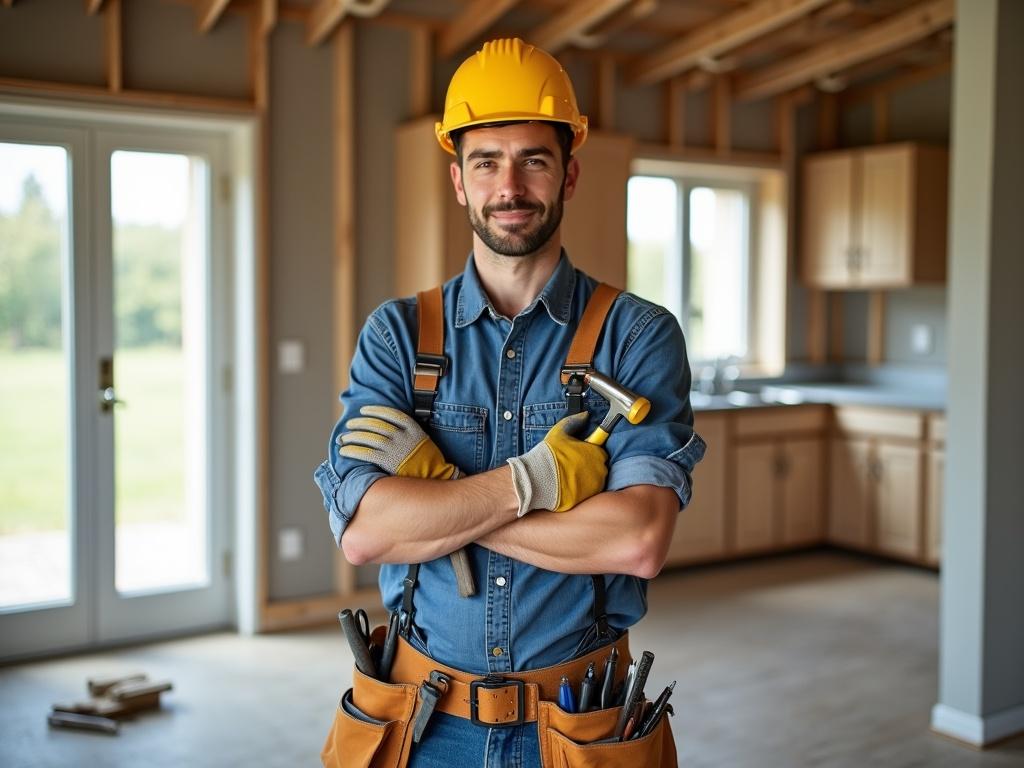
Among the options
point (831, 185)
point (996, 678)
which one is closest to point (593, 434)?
point (996, 678)

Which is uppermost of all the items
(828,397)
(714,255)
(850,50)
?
(850,50)

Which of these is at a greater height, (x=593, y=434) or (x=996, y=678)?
(x=593, y=434)

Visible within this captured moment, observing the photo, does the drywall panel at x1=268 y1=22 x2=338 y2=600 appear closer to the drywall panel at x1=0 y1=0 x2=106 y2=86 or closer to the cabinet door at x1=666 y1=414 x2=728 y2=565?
the drywall panel at x1=0 y1=0 x2=106 y2=86

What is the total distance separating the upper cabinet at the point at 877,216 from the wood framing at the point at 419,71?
281cm

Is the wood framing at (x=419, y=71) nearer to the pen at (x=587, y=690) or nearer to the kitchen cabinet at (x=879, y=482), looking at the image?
the kitchen cabinet at (x=879, y=482)

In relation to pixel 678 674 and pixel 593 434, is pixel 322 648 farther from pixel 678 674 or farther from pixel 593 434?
pixel 593 434

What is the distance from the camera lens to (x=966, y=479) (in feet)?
12.2

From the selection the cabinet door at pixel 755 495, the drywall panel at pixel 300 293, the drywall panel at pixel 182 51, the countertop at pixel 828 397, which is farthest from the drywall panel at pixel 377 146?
the cabinet door at pixel 755 495

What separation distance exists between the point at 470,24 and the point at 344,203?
102 cm

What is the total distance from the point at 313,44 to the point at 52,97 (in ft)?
3.88

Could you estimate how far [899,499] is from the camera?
6.09 m

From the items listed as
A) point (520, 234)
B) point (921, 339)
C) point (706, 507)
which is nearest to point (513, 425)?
point (520, 234)

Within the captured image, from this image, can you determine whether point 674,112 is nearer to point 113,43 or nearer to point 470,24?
point 470,24

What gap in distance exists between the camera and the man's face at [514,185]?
5.51 ft
